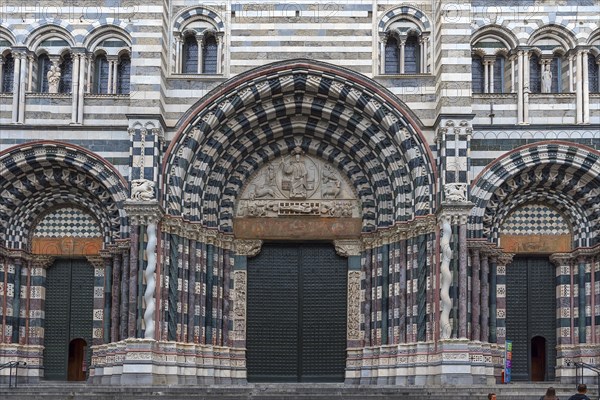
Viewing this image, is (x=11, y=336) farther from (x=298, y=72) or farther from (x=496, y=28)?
(x=496, y=28)

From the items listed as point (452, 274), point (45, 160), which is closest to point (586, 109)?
point (452, 274)

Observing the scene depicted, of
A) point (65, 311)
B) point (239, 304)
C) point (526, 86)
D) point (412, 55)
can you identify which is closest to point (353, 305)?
point (239, 304)

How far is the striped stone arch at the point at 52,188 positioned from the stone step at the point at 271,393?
4.92 m

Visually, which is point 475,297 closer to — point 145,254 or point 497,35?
point 497,35

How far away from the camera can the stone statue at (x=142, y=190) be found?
27.2m

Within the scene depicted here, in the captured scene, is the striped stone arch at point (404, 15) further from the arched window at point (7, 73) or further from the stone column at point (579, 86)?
the arched window at point (7, 73)

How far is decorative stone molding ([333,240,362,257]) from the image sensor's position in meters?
29.9

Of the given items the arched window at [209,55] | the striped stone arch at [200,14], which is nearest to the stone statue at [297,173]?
the arched window at [209,55]

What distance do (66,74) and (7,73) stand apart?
5.06 ft

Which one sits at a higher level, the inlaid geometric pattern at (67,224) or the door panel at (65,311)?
the inlaid geometric pattern at (67,224)

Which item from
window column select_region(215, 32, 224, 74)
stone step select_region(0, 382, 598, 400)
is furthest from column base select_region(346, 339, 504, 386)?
window column select_region(215, 32, 224, 74)

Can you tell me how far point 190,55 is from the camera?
29734 millimetres

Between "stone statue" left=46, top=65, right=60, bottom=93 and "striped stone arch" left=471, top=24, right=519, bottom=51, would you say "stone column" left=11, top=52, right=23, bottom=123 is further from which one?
"striped stone arch" left=471, top=24, right=519, bottom=51

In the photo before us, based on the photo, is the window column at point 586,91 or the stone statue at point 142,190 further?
the window column at point 586,91
